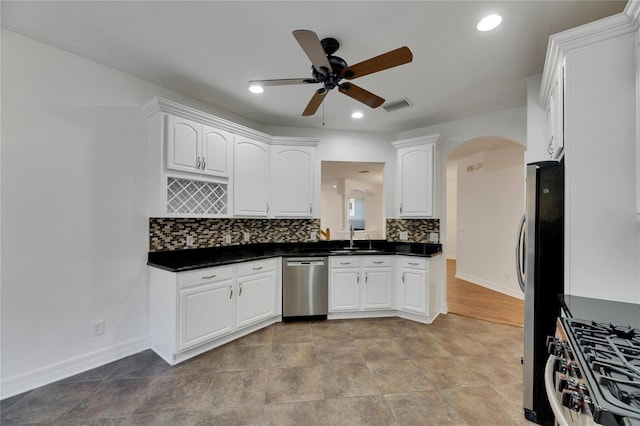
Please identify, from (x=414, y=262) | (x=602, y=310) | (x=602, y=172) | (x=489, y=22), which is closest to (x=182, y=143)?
(x=489, y=22)

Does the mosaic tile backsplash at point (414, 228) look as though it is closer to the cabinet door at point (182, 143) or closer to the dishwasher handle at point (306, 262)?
the dishwasher handle at point (306, 262)

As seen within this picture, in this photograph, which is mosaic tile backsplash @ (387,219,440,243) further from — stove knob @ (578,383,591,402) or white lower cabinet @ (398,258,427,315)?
stove knob @ (578,383,591,402)

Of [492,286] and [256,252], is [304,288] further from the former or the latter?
[492,286]

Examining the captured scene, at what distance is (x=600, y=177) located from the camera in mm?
1494

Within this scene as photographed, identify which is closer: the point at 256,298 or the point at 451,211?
the point at 256,298

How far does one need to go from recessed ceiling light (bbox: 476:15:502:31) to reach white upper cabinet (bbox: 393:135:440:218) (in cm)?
171

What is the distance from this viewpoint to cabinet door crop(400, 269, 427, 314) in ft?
11.1

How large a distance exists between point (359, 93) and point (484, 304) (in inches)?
155

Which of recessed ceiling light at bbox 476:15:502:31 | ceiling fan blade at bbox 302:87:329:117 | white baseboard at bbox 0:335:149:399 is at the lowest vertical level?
white baseboard at bbox 0:335:149:399

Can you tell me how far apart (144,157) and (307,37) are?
2158 mm

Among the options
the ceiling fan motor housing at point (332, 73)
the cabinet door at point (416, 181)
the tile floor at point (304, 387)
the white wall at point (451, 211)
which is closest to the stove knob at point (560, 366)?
the tile floor at point (304, 387)

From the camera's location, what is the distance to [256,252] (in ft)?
11.8

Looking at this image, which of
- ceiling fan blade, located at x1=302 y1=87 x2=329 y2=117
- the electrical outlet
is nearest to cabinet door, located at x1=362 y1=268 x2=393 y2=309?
ceiling fan blade, located at x1=302 y1=87 x2=329 y2=117

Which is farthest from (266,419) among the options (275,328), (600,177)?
(600,177)
